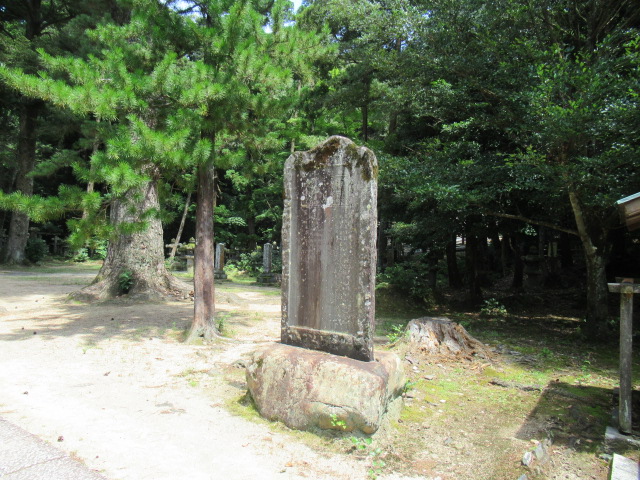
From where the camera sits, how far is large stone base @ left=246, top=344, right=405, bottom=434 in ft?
11.6

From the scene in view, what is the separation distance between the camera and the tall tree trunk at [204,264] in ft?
22.5

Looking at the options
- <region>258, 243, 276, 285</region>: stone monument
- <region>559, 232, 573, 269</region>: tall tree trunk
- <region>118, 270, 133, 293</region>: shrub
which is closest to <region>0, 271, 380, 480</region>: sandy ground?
<region>118, 270, 133, 293</region>: shrub

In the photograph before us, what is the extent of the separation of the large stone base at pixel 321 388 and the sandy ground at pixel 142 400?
242 mm

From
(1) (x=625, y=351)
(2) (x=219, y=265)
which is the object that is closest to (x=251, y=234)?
(2) (x=219, y=265)

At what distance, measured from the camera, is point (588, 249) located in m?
7.81

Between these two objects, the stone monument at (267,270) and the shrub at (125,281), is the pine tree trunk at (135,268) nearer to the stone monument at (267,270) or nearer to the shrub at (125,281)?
the shrub at (125,281)

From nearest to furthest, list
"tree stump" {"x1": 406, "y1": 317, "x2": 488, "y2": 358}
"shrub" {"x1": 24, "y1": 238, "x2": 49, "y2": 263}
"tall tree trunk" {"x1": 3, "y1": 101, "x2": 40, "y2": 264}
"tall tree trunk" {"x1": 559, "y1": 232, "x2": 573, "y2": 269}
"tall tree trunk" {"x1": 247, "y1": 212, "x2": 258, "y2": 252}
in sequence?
1. "tree stump" {"x1": 406, "y1": 317, "x2": 488, "y2": 358}
2. "tall tree trunk" {"x1": 559, "y1": 232, "x2": 573, "y2": 269}
3. "tall tree trunk" {"x1": 3, "y1": 101, "x2": 40, "y2": 264}
4. "shrub" {"x1": 24, "y1": 238, "x2": 49, "y2": 263}
5. "tall tree trunk" {"x1": 247, "y1": 212, "x2": 258, "y2": 252}

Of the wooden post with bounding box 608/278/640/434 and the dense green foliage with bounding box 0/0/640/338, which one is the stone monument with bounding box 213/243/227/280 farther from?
the wooden post with bounding box 608/278/640/434

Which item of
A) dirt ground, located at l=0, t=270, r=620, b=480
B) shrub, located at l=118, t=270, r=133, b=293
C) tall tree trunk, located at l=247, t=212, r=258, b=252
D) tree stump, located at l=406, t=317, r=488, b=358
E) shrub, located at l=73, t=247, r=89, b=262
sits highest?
tall tree trunk, located at l=247, t=212, r=258, b=252

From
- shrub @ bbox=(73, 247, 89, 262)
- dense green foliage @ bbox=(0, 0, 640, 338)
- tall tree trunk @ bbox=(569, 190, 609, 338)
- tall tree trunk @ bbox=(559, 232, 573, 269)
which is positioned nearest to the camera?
dense green foliage @ bbox=(0, 0, 640, 338)

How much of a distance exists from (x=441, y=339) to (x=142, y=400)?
14.5ft

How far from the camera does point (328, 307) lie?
4.22 metres

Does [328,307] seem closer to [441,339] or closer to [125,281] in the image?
[441,339]

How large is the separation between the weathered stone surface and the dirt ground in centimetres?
92
